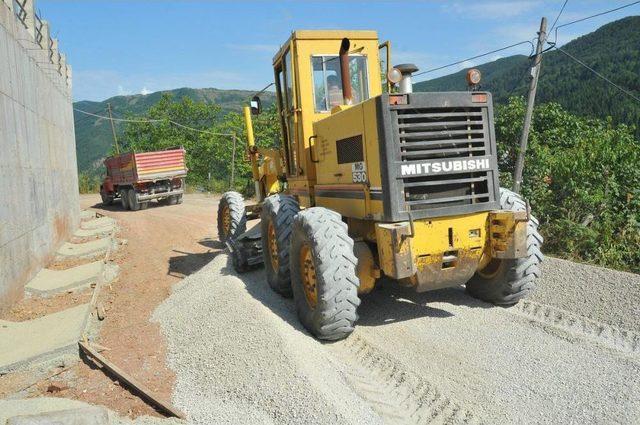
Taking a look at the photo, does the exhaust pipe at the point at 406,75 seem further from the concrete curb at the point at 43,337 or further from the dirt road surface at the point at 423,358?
the concrete curb at the point at 43,337

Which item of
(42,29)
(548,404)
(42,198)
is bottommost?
(548,404)

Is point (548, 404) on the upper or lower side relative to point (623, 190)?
lower

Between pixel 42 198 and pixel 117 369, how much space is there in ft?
21.6

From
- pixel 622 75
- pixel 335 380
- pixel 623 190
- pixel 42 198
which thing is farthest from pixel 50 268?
pixel 622 75

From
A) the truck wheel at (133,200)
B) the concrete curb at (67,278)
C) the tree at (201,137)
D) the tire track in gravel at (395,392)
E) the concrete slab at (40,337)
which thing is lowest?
the tire track in gravel at (395,392)

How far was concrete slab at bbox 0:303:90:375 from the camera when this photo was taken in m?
5.42

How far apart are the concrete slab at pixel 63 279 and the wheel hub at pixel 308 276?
498 centimetres

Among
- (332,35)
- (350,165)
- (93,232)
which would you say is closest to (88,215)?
(93,232)

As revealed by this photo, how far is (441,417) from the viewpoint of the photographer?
152 inches

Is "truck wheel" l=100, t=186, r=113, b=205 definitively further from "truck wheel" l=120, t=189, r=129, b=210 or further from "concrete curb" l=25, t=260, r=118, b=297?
"concrete curb" l=25, t=260, r=118, b=297

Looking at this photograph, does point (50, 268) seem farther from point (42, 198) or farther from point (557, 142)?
point (557, 142)

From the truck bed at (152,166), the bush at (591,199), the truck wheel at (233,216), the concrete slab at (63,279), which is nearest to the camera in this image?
the bush at (591,199)

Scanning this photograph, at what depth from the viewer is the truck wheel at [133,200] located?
70.9ft

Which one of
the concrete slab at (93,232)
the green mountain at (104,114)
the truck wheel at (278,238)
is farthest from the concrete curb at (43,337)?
the green mountain at (104,114)
